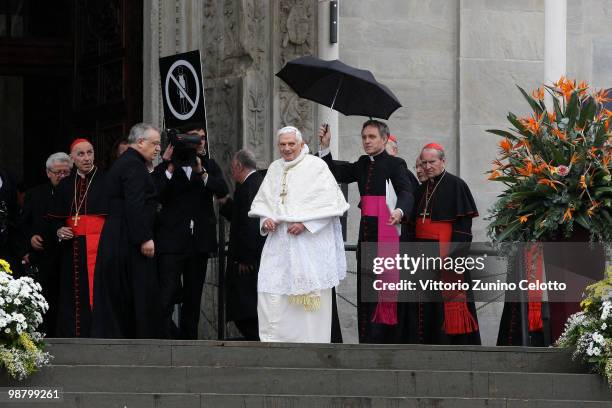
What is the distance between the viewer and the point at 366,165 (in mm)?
16188

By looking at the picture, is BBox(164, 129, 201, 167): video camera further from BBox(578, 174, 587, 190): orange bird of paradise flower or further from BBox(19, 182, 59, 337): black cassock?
BBox(578, 174, 587, 190): orange bird of paradise flower

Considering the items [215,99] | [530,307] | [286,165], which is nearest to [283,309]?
[286,165]

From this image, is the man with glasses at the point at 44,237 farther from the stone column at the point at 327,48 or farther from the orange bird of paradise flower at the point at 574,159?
the orange bird of paradise flower at the point at 574,159

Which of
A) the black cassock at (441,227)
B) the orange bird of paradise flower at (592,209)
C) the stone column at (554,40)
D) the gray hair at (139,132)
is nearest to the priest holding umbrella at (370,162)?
the black cassock at (441,227)

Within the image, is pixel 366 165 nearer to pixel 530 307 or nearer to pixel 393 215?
pixel 393 215

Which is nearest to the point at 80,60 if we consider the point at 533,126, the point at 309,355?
the point at 533,126

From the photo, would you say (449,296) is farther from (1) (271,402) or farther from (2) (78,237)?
(1) (271,402)

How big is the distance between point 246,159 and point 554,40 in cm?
375

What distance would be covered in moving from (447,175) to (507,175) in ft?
3.25

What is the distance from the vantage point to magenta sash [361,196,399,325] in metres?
16.1

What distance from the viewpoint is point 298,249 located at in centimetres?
1487

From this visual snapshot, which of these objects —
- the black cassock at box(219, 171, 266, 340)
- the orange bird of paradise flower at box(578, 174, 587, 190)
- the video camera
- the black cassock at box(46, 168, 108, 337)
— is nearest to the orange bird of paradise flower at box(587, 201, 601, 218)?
the orange bird of paradise flower at box(578, 174, 587, 190)

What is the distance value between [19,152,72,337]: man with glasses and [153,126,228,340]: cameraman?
1.15 meters

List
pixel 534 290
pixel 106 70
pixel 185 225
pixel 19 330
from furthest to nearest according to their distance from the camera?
pixel 106 70 → pixel 185 225 → pixel 534 290 → pixel 19 330
